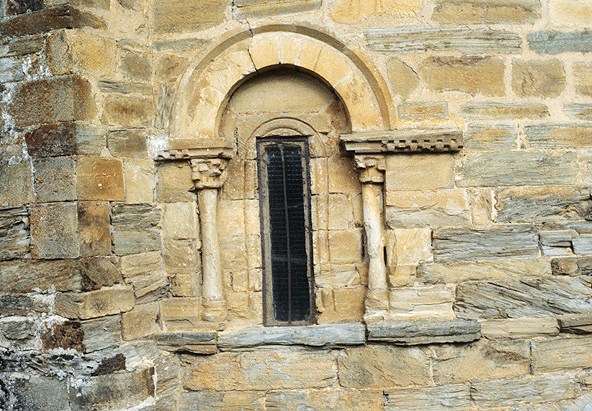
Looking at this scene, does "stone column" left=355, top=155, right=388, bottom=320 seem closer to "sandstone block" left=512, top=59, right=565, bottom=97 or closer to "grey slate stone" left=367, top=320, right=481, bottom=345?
"grey slate stone" left=367, top=320, right=481, bottom=345

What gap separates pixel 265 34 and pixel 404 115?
1269 mm

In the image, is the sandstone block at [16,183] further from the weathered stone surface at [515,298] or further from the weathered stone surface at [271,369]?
the weathered stone surface at [515,298]

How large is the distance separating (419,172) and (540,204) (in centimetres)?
98

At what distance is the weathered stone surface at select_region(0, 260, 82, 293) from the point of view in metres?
4.30

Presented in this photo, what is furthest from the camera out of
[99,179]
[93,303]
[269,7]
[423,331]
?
[269,7]

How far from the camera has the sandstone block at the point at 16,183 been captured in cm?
445

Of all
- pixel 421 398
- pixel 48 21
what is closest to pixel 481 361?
pixel 421 398

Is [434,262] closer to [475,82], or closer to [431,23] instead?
[475,82]

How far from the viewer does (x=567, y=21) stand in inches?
191

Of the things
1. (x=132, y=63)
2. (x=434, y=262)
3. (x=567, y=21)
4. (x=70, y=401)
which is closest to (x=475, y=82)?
(x=567, y=21)

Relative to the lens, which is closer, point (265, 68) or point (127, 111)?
point (127, 111)

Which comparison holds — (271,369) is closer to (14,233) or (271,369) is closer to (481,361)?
(481,361)

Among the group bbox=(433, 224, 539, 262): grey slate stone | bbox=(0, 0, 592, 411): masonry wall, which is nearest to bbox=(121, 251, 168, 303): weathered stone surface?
bbox=(0, 0, 592, 411): masonry wall

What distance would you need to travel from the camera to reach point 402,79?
4.76 meters
